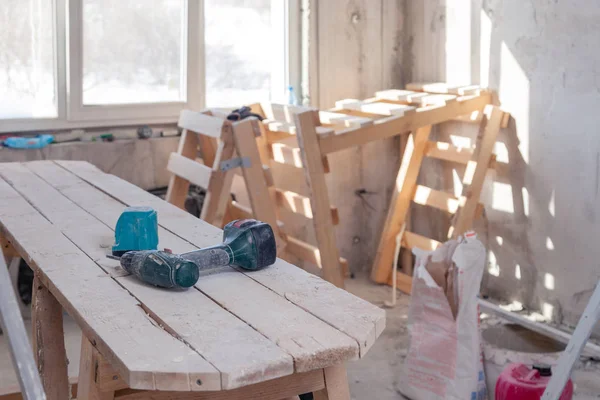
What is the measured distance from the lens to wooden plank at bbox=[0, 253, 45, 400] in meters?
1.18

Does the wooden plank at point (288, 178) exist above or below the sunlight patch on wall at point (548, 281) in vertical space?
above

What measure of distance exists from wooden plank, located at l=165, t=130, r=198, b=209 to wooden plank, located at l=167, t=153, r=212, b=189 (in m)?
0.06

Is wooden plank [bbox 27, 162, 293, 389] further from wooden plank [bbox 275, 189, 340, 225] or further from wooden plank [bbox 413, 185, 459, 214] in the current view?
wooden plank [bbox 413, 185, 459, 214]

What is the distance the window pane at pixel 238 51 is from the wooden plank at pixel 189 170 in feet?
1.78

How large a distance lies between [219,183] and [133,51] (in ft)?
2.87

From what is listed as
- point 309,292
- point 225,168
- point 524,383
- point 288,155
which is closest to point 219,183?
point 225,168

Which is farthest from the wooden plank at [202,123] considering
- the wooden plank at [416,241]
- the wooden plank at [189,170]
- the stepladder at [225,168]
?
the wooden plank at [416,241]

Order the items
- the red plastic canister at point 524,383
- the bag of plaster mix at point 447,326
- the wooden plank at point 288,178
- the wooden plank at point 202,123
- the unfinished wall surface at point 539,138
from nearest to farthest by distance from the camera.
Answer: the red plastic canister at point 524,383 < the bag of plaster mix at point 447,326 < the unfinished wall surface at point 539,138 < the wooden plank at point 202,123 < the wooden plank at point 288,178

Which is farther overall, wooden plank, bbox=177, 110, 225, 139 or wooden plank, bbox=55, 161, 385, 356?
wooden plank, bbox=177, 110, 225, 139

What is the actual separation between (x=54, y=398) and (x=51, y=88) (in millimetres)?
2014

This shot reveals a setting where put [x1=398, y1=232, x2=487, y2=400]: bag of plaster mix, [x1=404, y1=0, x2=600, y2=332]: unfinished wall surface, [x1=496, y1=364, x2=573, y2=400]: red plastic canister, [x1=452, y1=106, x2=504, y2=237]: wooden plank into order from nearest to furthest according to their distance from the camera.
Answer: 1. [x1=496, y1=364, x2=573, y2=400]: red plastic canister
2. [x1=398, y1=232, x2=487, y2=400]: bag of plaster mix
3. [x1=404, y1=0, x2=600, y2=332]: unfinished wall surface
4. [x1=452, y1=106, x2=504, y2=237]: wooden plank

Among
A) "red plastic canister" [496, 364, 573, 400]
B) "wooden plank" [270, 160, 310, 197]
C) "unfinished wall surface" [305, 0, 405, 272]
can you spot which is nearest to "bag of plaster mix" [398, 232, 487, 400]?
"red plastic canister" [496, 364, 573, 400]

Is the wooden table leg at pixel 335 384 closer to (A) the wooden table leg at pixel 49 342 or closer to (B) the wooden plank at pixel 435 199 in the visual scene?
(A) the wooden table leg at pixel 49 342

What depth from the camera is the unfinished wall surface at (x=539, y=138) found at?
3289 mm
